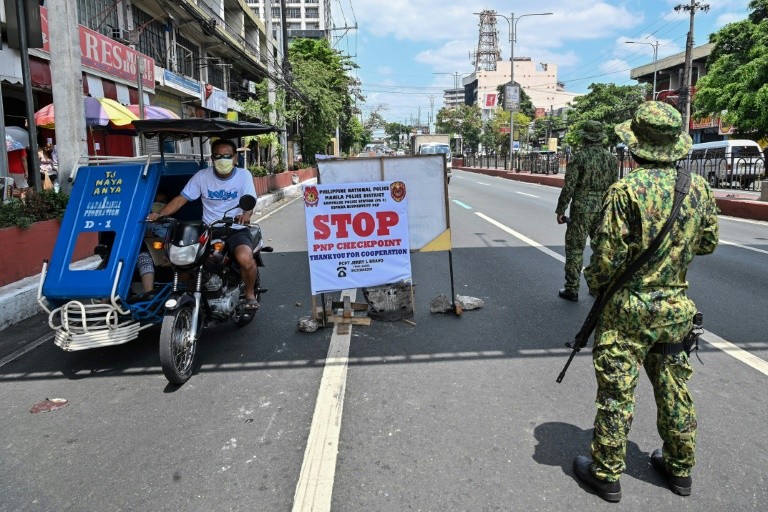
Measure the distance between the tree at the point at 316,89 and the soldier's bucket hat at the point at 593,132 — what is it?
23048 millimetres

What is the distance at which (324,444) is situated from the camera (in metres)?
3.36

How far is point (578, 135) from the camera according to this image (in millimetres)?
6438

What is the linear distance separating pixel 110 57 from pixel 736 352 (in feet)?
56.7

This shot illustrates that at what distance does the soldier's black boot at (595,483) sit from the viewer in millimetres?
2793

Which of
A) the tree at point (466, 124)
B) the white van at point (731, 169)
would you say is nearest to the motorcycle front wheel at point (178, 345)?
the white van at point (731, 169)

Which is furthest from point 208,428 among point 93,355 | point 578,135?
point 578,135

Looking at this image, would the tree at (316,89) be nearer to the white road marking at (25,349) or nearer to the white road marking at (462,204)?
the white road marking at (462,204)

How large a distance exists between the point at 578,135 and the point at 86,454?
537 centimetres

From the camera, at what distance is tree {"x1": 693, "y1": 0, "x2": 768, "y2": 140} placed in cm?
2427

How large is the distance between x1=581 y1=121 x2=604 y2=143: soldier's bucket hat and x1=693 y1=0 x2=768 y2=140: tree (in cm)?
2166

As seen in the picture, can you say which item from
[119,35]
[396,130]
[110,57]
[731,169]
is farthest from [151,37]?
[396,130]

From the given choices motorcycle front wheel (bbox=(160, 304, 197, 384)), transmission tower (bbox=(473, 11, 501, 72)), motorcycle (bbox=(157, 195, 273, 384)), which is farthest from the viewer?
transmission tower (bbox=(473, 11, 501, 72))

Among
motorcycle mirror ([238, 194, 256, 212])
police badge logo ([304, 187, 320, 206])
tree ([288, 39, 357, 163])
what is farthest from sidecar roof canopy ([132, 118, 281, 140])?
tree ([288, 39, 357, 163])

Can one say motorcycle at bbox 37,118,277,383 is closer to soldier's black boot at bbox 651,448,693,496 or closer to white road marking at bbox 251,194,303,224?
soldier's black boot at bbox 651,448,693,496
